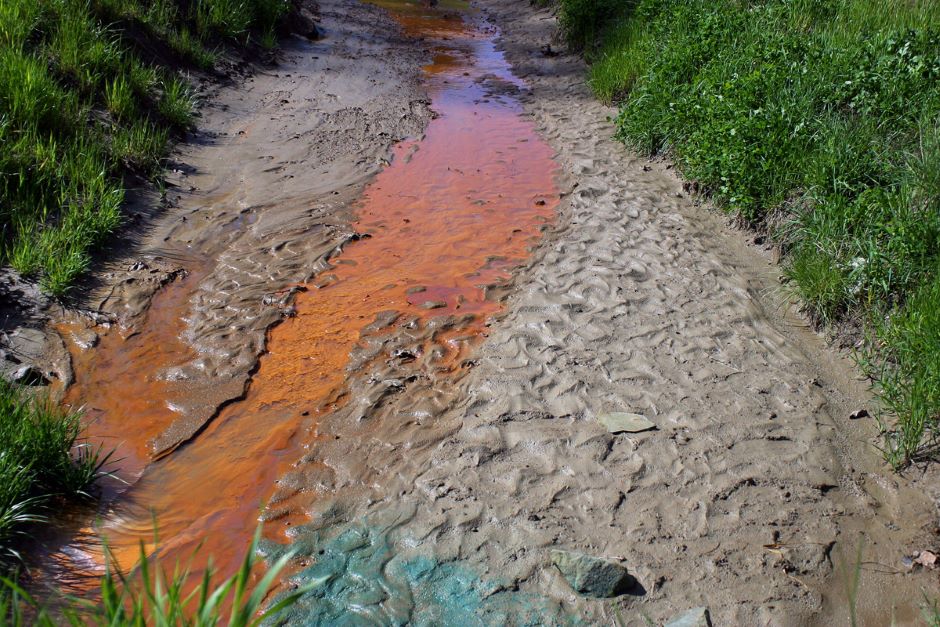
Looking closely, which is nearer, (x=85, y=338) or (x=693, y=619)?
(x=693, y=619)

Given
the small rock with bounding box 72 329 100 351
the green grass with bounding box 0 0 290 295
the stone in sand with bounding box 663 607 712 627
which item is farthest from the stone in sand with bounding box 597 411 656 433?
the green grass with bounding box 0 0 290 295

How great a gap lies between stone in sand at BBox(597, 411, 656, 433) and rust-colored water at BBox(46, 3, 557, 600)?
1.09 meters

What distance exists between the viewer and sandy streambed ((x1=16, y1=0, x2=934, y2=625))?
3.43 meters

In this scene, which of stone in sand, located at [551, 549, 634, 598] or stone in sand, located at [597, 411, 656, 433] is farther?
stone in sand, located at [597, 411, 656, 433]

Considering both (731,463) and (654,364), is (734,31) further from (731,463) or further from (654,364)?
(731,463)

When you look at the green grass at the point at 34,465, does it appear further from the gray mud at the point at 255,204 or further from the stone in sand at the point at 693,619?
the stone in sand at the point at 693,619

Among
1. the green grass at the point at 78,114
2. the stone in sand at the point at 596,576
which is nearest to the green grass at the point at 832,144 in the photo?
the stone in sand at the point at 596,576

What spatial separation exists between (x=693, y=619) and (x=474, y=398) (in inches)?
70.8

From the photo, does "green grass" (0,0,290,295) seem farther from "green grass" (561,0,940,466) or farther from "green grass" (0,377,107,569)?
"green grass" (561,0,940,466)

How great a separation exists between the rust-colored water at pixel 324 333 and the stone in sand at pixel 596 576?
4.44ft

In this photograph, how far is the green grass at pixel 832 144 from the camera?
4.62 meters

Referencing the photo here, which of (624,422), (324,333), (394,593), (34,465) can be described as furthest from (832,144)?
(34,465)

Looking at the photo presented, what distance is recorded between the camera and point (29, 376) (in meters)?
4.42

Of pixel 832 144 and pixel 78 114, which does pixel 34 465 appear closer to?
pixel 78 114
